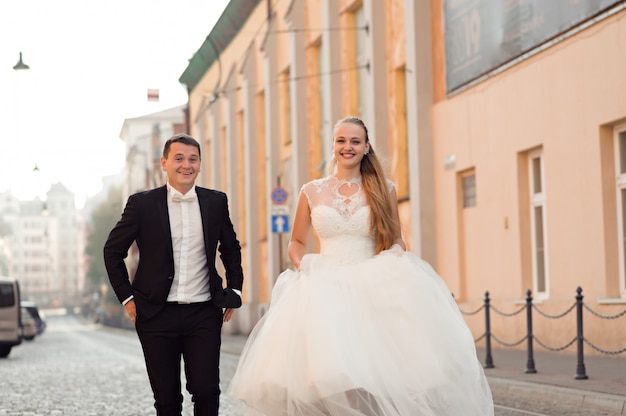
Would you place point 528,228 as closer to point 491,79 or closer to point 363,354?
Result: point 491,79

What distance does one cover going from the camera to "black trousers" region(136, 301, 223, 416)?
6.52m

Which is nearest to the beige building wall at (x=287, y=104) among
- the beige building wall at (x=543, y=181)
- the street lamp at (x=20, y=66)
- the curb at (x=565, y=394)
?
the beige building wall at (x=543, y=181)

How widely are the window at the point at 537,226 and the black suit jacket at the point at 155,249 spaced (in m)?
15.2

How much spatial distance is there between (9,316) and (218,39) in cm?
2311

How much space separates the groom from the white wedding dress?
0.92 feet

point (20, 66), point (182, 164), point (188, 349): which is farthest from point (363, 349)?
point (20, 66)

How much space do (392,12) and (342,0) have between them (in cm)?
482

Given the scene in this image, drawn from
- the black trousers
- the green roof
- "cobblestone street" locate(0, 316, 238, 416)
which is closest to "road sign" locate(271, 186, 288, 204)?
"cobblestone street" locate(0, 316, 238, 416)

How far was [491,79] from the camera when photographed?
74.5ft

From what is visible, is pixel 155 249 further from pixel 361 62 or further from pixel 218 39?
pixel 218 39

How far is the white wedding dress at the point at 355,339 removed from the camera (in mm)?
6258

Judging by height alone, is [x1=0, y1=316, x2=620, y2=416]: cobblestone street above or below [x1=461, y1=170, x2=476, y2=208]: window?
below

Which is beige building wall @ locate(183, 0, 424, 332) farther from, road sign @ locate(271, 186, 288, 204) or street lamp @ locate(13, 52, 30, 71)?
street lamp @ locate(13, 52, 30, 71)

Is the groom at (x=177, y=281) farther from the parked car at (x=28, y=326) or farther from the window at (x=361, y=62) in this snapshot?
the parked car at (x=28, y=326)
